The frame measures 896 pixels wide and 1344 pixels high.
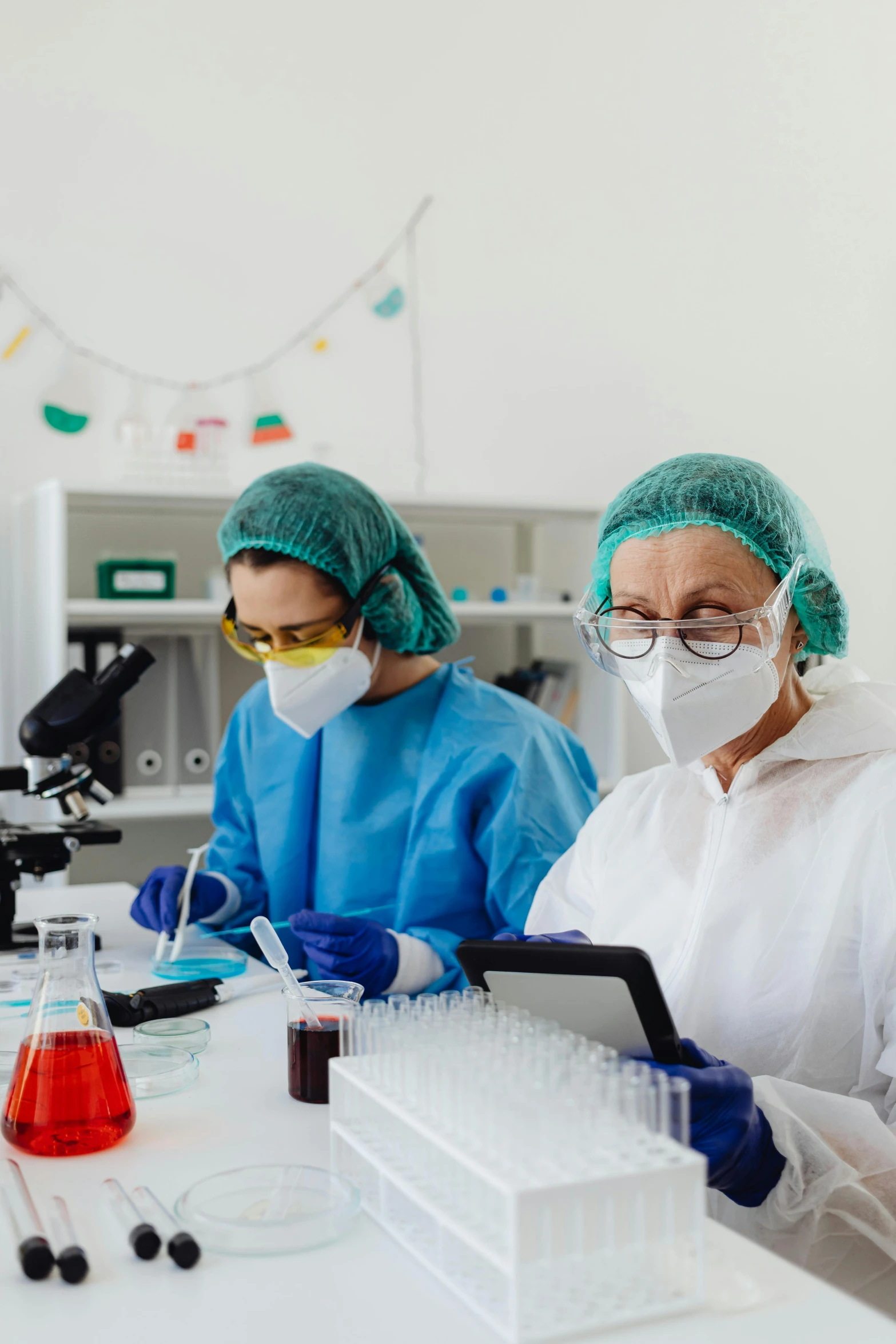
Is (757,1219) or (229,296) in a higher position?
(229,296)

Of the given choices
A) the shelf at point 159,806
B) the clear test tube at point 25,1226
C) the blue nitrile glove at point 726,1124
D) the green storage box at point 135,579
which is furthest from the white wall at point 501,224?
the blue nitrile glove at point 726,1124

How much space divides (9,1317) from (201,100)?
3.12 meters

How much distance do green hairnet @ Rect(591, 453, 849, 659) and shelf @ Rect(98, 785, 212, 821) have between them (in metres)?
1.72

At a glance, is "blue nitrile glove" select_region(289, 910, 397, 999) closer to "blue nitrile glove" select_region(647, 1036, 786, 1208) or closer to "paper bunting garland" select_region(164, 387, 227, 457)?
"blue nitrile glove" select_region(647, 1036, 786, 1208)

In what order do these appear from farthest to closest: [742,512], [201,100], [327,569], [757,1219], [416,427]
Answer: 1. [416,427]
2. [201,100]
3. [327,569]
4. [742,512]
5. [757,1219]

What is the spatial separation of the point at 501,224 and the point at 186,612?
1548 mm

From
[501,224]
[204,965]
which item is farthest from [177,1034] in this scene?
[501,224]

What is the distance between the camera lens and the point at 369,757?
6.43ft

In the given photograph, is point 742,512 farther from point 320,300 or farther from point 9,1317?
point 320,300

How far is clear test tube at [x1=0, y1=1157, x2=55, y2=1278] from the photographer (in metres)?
0.77

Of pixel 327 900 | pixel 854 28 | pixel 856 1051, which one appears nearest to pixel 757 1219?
pixel 856 1051

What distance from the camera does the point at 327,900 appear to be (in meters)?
1.94

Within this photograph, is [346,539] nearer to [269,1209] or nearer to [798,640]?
[798,640]

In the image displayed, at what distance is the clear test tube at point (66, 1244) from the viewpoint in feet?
2.48
